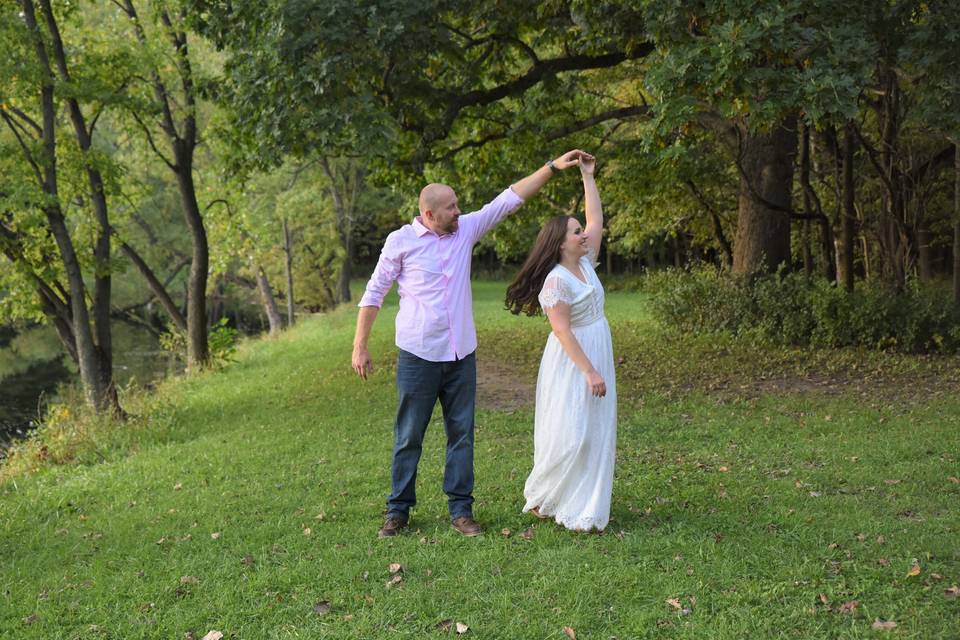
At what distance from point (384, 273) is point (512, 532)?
6.17ft

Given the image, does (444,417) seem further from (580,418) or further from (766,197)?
(766,197)

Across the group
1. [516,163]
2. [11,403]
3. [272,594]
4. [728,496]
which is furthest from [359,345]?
[11,403]

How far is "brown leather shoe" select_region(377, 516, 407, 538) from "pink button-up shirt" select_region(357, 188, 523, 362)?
3.77ft

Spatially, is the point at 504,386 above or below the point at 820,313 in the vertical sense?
below

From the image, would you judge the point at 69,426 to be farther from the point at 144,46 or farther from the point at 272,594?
the point at 272,594

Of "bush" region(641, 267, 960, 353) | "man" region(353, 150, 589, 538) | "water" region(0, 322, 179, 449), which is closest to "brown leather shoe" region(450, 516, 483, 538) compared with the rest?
"man" region(353, 150, 589, 538)

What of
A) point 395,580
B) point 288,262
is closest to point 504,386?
Result: point 395,580

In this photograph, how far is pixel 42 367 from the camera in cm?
2689

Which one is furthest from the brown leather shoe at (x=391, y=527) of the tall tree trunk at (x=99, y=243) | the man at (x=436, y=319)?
the tall tree trunk at (x=99, y=243)

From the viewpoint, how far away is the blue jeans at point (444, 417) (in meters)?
5.43

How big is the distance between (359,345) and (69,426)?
7.50 meters

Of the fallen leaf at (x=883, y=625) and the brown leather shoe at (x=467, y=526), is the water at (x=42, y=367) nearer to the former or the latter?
the brown leather shoe at (x=467, y=526)

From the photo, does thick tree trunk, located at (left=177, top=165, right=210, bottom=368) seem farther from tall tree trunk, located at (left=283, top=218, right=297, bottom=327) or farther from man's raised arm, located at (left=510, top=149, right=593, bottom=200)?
tall tree trunk, located at (left=283, top=218, right=297, bottom=327)

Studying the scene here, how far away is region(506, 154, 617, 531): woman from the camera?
212 inches
